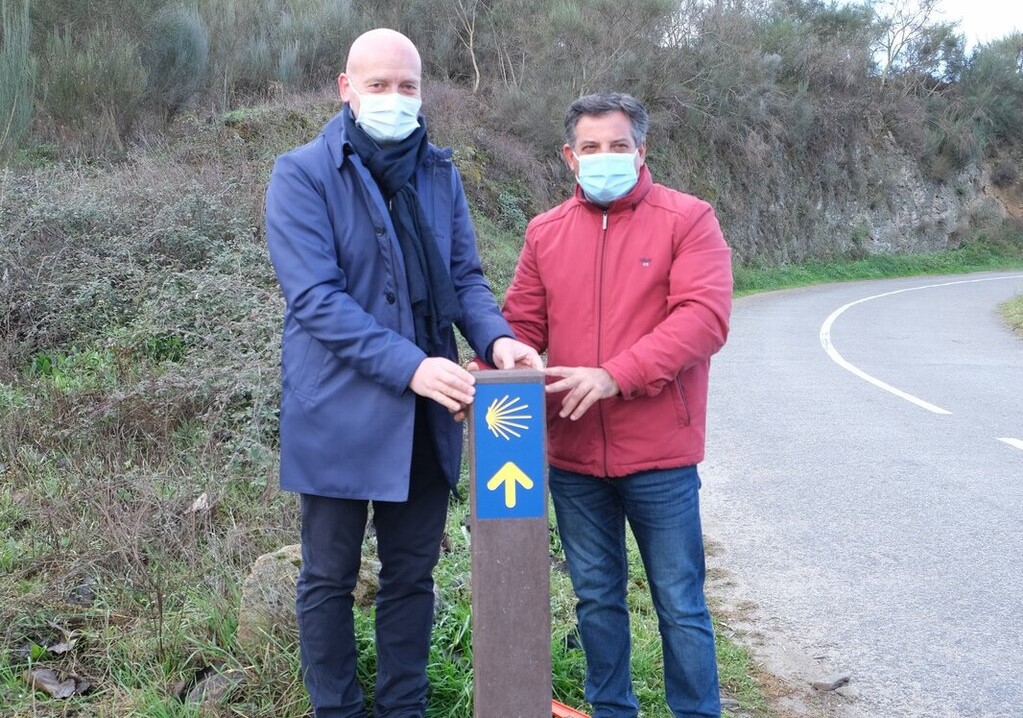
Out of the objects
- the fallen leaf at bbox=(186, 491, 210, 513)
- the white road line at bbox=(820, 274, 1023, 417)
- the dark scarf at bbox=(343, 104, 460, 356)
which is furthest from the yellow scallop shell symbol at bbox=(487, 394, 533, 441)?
the white road line at bbox=(820, 274, 1023, 417)

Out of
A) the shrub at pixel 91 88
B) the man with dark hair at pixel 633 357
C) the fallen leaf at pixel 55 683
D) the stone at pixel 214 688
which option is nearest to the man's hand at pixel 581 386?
the man with dark hair at pixel 633 357

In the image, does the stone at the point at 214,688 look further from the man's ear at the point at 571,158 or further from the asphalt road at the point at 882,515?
the asphalt road at the point at 882,515

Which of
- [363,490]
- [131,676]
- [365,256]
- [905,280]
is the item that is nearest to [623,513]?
[363,490]

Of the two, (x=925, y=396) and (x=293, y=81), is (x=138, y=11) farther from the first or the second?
(x=925, y=396)

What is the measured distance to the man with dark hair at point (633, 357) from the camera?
284 centimetres

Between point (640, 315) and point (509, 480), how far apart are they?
25.8 inches

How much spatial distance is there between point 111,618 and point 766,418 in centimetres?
640

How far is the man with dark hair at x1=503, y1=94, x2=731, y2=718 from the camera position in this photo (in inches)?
112

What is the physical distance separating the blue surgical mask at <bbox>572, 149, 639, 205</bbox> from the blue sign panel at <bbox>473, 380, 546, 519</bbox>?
0.66 metres

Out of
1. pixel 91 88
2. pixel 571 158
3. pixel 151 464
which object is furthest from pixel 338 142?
pixel 91 88

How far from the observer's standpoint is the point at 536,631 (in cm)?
269

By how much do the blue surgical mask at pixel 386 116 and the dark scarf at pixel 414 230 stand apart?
22mm

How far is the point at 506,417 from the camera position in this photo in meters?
2.64

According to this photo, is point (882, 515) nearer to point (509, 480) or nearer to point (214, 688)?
point (509, 480)
